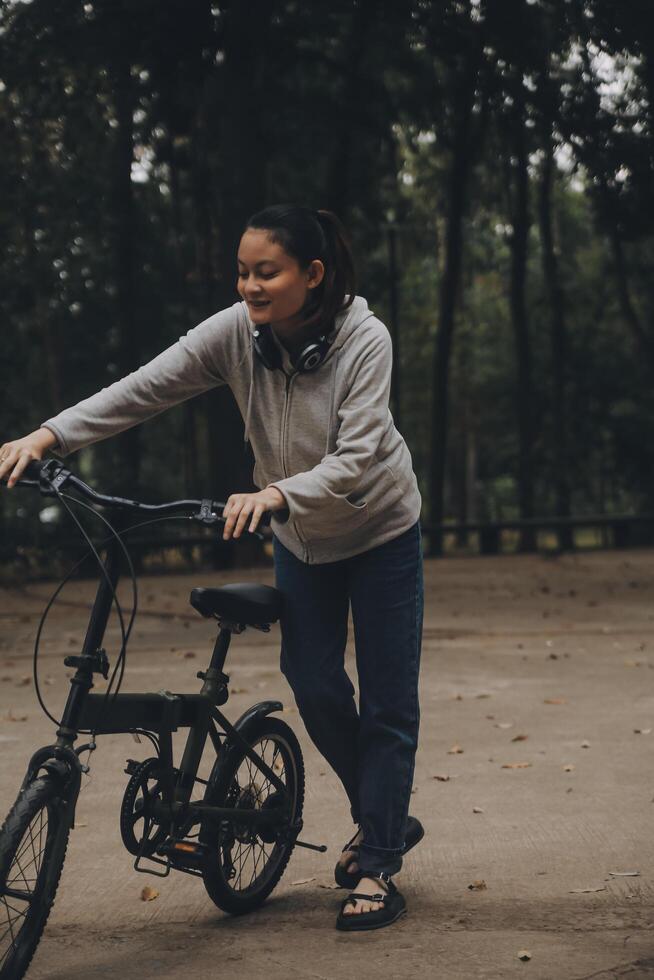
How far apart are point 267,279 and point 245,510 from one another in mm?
744

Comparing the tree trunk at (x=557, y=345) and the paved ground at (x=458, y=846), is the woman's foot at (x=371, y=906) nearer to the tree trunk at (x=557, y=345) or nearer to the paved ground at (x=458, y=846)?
the paved ground at (x=458, y=846)

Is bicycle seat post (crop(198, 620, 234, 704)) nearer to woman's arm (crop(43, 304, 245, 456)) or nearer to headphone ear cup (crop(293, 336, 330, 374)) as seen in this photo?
woman's arm (crop(43, 304, 245, 456))

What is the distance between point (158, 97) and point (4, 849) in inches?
618

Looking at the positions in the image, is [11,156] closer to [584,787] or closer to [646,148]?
[646,148]

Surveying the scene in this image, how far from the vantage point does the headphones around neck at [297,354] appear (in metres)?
3.94

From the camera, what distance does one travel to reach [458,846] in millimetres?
5051

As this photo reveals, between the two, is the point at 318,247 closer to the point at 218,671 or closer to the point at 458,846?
the point at 218,671

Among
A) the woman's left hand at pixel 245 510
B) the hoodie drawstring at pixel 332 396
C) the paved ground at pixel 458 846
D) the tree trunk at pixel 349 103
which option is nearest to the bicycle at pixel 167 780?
the woman's left hand at pixel 245 510

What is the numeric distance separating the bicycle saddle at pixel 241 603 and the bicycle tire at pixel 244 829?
434mm

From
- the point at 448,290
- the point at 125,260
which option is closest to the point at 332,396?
the point at 125,260

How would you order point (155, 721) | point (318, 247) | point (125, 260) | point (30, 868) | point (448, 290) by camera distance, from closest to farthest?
point (30, 868)
point (155, 721)
point (318, 247)
point (125, 260)
point (448, 290)

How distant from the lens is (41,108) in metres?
17.6

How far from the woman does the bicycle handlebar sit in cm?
10

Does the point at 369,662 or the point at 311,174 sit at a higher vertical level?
the point at 311,174
